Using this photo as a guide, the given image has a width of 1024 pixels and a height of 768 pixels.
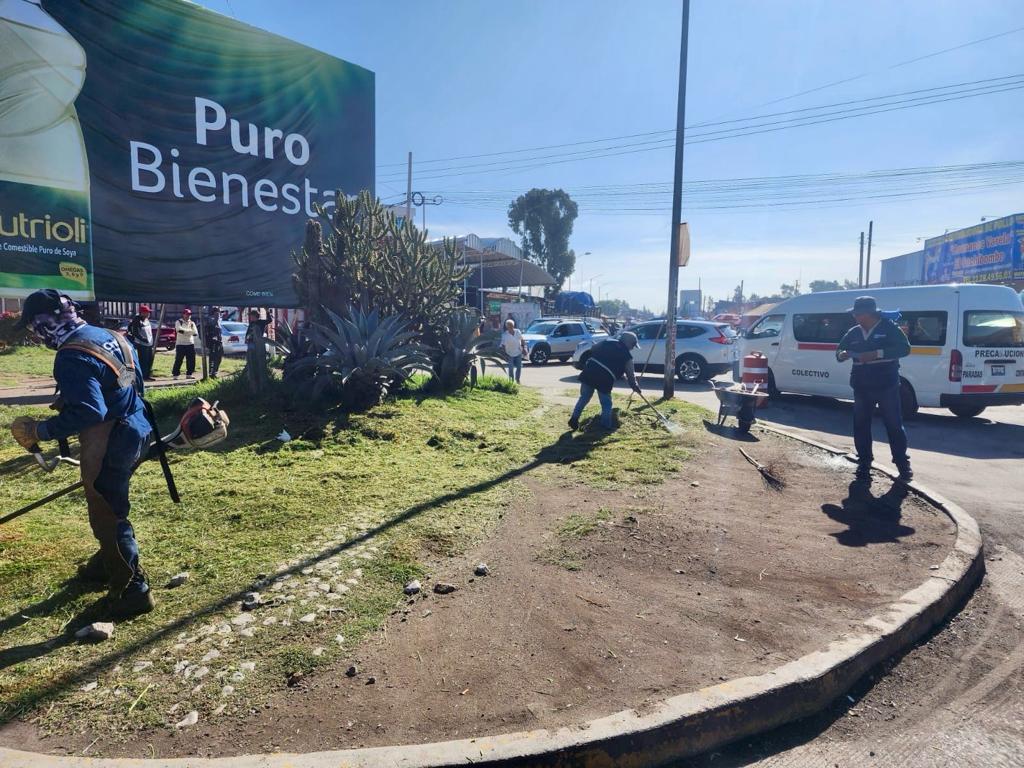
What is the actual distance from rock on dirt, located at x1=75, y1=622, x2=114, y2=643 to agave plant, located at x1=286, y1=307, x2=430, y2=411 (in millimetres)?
4683

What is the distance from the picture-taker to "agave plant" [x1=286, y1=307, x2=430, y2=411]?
7828mm

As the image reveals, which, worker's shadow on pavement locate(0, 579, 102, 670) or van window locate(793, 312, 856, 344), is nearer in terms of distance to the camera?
worker's shadow on pavement locate(0, 579, 102, 670)

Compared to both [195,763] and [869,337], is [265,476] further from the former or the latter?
[869,337]

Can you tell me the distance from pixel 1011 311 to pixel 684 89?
638 centimetres

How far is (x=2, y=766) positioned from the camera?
2.14 metres

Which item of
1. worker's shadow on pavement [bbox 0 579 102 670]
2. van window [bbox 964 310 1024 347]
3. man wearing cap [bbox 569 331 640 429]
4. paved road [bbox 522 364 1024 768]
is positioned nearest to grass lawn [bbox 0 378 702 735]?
worker's shadow on pavement [bbox 0 579 102 670]

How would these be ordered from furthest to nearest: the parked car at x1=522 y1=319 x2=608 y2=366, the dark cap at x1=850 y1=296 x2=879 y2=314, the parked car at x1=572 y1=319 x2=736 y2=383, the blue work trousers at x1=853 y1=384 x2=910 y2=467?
the parked car at x1=522 y1=319 x2=608 y2=366 < the parked car at x1=572 y1=319 x2=736 y2=383 < the dark cap at x1=850 y1=296 x2=879 y2=314 < the blue work trousers at x1=853 y1=384 x2=910 y2=467

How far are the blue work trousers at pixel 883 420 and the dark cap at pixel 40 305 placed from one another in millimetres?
6620

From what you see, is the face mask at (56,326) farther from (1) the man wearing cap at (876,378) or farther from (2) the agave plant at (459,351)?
(2) the agave plant at (459,351)

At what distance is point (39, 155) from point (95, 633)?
12.7 meters

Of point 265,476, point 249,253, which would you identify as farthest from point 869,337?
point 249,253

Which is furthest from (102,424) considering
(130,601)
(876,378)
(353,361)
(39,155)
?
(39,155)

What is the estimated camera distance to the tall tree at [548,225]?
64.6 meters

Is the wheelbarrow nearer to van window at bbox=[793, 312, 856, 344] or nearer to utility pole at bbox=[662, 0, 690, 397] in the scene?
utility pole at bbox=[662, 0, 690, 397]
